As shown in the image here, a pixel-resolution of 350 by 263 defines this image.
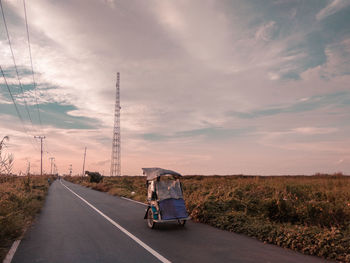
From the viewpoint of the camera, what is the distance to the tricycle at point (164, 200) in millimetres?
9789

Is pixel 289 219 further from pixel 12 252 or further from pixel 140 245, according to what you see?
pixel 12 252

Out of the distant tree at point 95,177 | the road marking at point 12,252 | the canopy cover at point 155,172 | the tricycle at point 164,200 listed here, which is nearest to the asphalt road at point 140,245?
the road marking at point 12,252

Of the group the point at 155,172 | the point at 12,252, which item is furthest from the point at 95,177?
the point at 12,252

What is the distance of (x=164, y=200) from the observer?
10.0 m

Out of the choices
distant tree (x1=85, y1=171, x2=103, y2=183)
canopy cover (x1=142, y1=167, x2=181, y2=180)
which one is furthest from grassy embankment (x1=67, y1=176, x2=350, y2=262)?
distant tree (x1=85, y1=171, x2=103, y2=183)

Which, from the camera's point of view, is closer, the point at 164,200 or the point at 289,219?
the point at 164,200

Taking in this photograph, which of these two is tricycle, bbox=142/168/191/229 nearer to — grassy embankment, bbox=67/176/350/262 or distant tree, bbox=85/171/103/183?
grassy embankment, bbox=67/176/350/262

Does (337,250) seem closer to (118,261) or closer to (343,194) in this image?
(118,261)

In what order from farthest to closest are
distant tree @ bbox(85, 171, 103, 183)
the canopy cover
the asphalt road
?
distant tree @ bbox(85, 171, 103, 183), the canopy cover, the asphalt road

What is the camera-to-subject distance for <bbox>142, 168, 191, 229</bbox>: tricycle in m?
9.79

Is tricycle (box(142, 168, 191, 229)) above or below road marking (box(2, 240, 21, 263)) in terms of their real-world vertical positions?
above

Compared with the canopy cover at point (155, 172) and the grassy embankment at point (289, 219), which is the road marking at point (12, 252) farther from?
the grassy embankment at point (289, 219)

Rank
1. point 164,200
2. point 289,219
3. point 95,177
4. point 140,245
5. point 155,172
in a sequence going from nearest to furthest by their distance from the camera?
1. point 140,245
2. point 164,200
3. point 289,219
4. point 155,172
5. point 95,177

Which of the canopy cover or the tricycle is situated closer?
the tricycle
